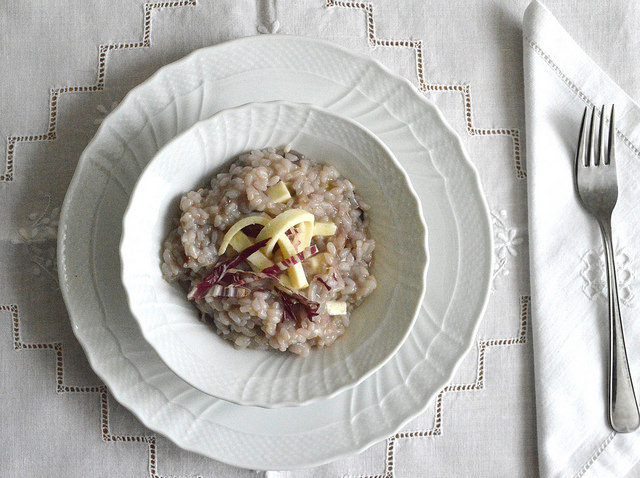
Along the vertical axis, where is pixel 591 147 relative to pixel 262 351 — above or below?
above

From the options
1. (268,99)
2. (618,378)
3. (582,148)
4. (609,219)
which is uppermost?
(268,99)

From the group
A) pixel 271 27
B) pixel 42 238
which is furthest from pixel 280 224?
pixel 42 238

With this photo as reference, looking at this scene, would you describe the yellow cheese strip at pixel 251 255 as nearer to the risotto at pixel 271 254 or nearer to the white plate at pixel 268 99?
the risotto at pixel 271 254

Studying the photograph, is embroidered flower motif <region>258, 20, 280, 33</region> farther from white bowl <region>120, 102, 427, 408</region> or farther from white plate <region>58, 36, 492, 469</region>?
white bowl <region>120, 102, 427, 408</region>

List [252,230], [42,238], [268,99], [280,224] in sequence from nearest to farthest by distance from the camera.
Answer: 1. [280,224]
2. [252,230]
3. [268,99]
4. [42,238]

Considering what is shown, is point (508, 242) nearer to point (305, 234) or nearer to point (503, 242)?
point (503, 242)

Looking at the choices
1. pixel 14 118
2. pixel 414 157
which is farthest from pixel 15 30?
pixel 414 157

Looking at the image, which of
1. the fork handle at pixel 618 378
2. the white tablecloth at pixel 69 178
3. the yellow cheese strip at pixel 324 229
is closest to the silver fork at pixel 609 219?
the fork handle at pixel 618 378
